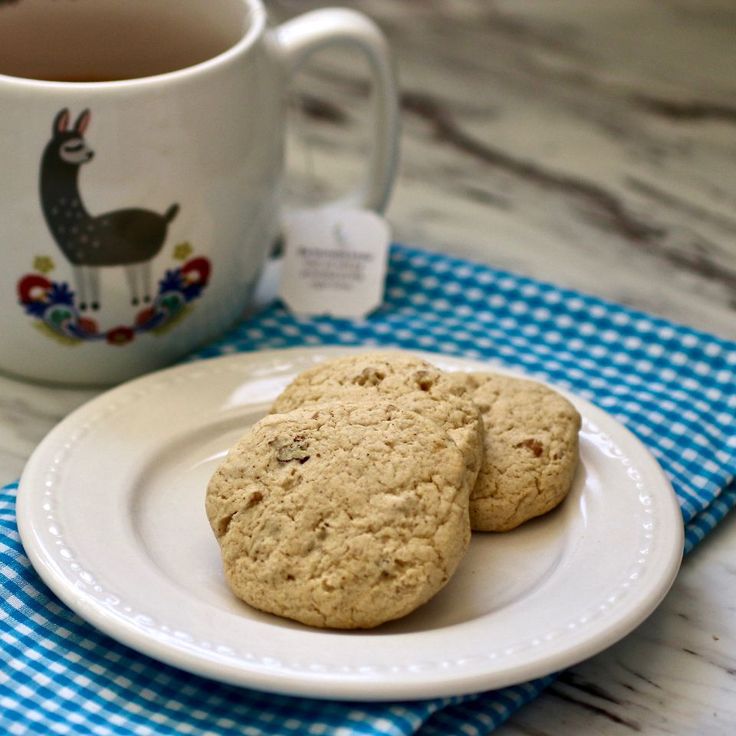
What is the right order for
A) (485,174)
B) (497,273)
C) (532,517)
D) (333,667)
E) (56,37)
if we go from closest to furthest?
1. (333,667)
2. (532,517)
3. (56,37)
4. (497,273)
5. (485,174)

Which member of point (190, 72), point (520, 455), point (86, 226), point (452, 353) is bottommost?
point (452, 353)

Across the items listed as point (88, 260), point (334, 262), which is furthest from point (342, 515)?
point (334, 262)

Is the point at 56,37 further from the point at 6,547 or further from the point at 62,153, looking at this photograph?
the point at 6,547

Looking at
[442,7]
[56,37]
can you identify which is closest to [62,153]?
[56,37]

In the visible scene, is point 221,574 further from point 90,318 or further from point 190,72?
point 190,72

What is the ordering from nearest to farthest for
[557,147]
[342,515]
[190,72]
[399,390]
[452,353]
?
[342,515] → [399,390] → [190,72] → [452,353] → [557,147]
